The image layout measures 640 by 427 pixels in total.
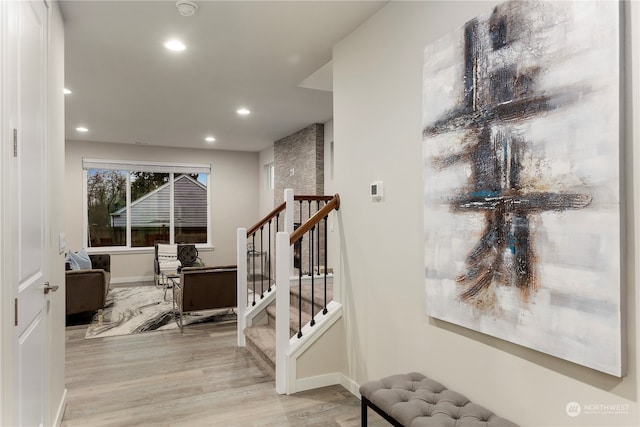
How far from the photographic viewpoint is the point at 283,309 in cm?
299

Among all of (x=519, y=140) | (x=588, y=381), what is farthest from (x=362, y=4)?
(x=588, y=381)

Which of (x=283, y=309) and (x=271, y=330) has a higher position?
(x=283, y=309)

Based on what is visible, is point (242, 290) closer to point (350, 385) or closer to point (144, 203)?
point (350, 385)

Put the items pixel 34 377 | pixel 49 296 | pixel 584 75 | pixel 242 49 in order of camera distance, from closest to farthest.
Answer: pixel 584 75 → pixel 34 377 → pixel 49 296 → pixel 242 49

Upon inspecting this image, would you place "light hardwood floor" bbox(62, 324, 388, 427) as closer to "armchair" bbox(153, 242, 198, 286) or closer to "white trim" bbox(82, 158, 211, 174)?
"armchair" bbox(153, 242, 198, 286)

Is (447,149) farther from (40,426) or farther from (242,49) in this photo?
(40,426)

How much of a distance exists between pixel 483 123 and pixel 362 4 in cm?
131

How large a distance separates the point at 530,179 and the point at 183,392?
2789 millimetres

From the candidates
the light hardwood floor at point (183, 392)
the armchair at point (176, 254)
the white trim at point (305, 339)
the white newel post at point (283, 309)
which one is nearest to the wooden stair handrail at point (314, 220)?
the white newel post at point (283, 309)

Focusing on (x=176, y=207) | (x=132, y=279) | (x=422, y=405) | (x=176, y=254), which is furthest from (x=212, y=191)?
(x=422, y=405)

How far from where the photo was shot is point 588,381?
1515mm

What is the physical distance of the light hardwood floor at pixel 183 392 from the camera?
2.68 m

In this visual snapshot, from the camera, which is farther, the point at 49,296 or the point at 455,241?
the point at 49,296

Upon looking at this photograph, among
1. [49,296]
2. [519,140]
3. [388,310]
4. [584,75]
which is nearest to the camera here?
[584,75]
